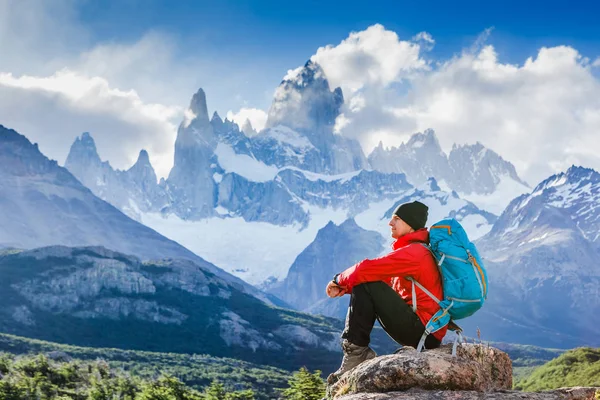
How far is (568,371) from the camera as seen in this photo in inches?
6063

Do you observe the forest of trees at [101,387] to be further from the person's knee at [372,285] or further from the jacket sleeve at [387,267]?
the jacket sleeve at [387,267]

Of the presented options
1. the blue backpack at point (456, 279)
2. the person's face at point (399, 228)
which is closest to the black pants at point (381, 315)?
the blue backpack at point (456, 279)

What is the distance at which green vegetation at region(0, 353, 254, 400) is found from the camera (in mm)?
65688

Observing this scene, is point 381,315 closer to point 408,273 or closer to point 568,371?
point 408,273

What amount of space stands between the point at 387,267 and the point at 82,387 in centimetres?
7815

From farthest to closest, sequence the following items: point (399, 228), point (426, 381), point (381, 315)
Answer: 1. point (399, 228)
2. point (381, 315)
3. point (426, 381)

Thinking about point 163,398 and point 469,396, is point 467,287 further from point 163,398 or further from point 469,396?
point 163,398

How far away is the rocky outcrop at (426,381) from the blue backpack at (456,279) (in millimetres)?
565

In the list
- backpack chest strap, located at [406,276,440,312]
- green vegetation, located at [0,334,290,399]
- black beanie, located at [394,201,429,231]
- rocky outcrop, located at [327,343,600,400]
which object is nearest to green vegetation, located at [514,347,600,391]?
green vegetation, located at [0,334,290,399]

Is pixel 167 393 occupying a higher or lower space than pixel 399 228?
lower

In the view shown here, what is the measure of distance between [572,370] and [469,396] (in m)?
161

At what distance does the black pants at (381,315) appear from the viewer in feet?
35.9

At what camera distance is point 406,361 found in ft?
33.2

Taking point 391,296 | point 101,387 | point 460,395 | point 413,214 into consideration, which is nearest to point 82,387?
point 101,387
